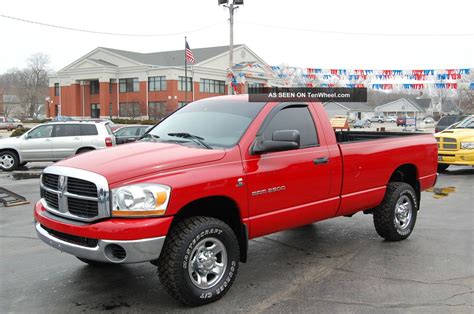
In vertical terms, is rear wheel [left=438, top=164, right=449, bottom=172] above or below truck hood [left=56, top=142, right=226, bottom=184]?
below

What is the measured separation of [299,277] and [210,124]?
73.4 inches

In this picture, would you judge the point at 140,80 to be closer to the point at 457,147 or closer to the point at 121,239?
the point at 457,147

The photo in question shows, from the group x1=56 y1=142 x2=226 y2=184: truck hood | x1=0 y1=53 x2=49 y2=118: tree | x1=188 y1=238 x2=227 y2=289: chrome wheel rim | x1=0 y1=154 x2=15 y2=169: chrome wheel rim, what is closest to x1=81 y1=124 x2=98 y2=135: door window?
x1=0 y1=154 x2=15 y2=169: chrome wheel rim

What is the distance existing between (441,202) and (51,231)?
24.7 feet

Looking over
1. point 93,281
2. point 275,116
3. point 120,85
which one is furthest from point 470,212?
point 120,85

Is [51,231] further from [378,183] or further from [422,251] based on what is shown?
[422,251]

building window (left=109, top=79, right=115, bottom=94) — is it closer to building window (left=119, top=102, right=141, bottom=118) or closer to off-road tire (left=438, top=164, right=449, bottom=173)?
building window (left=119, top=102, right=141, bottom=118)

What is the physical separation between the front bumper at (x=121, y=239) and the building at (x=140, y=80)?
2171 inches

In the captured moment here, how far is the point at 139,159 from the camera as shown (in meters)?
4.03

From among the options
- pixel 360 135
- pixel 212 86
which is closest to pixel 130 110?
pixel 212 86

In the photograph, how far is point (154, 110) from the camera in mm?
60594

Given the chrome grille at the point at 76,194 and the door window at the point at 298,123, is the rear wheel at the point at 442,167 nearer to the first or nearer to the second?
the door window at the point at 298,123

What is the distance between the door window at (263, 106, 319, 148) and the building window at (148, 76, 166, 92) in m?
57.5

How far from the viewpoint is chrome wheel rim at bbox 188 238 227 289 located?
13.1ft
